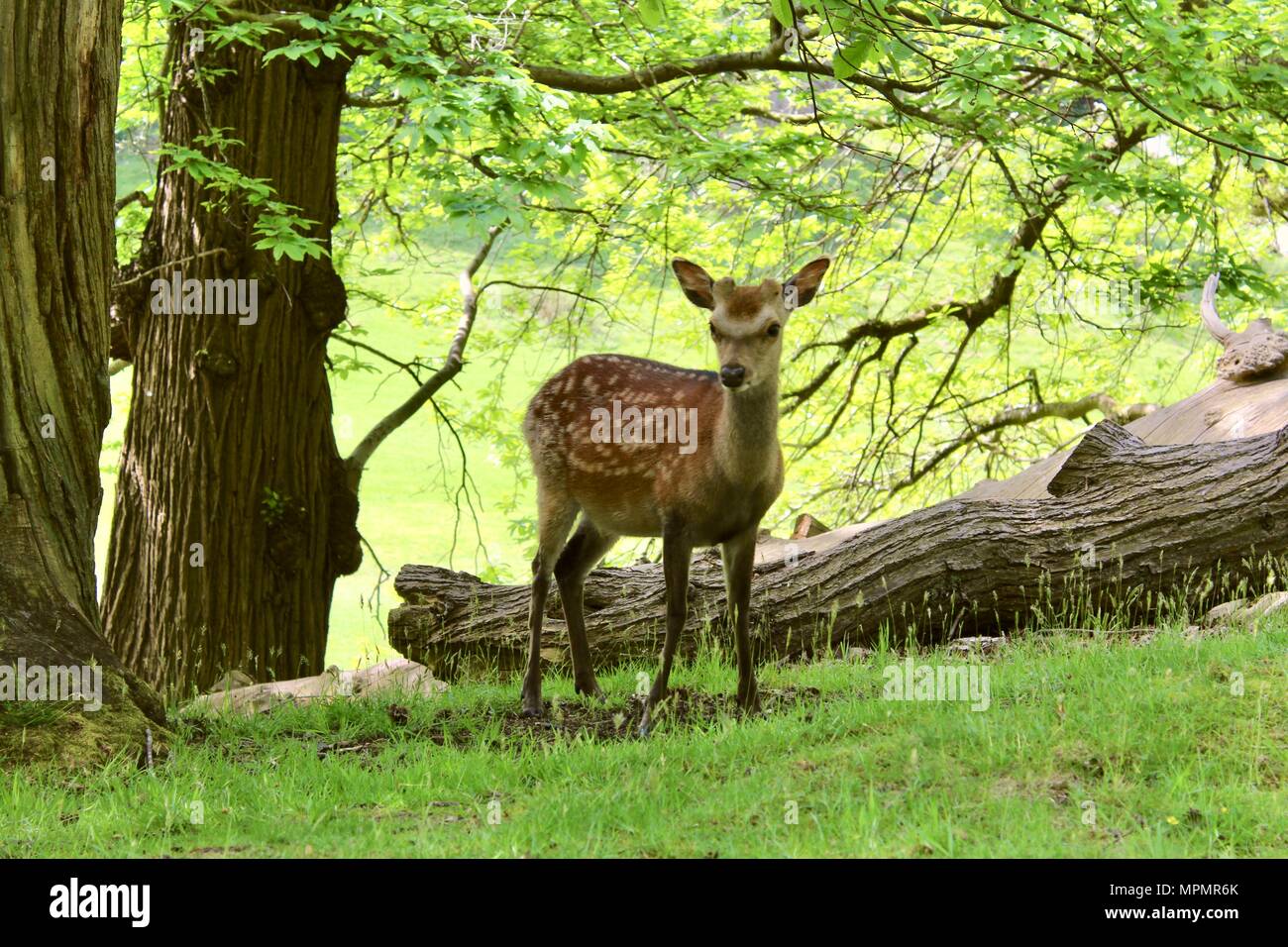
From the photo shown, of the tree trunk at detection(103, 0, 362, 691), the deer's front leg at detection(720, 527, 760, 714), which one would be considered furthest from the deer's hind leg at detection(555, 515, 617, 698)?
the tree trunk at detection(103, 0, 362, 691)

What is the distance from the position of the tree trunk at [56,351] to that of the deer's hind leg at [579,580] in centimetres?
213

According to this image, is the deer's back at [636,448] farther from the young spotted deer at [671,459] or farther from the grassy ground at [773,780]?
the grassy ground at [773,780]

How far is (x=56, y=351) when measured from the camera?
6309 millimetres

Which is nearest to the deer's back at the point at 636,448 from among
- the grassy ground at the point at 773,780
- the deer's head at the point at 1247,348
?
the grassy ground at the point at 773,780

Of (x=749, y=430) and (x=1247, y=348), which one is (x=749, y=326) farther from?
(x=1247, y=348)

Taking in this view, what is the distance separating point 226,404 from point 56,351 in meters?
3.07

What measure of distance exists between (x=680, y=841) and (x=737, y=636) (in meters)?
1.97

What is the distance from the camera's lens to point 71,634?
6.04 metres

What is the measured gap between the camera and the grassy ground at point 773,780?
459 cm

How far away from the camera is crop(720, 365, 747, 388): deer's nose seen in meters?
5.90

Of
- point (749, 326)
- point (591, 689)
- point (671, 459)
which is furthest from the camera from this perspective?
point (591, 689)

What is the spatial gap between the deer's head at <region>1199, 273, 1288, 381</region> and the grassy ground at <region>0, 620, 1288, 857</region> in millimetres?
4794

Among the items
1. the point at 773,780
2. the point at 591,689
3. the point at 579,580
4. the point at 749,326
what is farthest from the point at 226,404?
the point at 773,780

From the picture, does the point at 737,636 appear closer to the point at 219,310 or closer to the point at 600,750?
the point at 600,750
